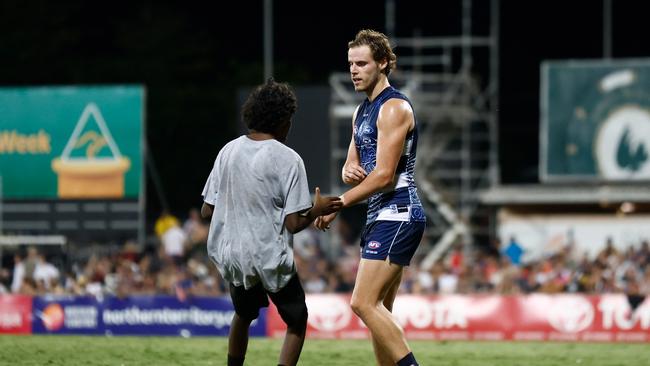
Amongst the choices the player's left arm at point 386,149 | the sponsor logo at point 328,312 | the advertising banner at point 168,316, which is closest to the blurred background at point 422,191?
the advertising banner at point 168,316

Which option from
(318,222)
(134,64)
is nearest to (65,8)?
(134,64)

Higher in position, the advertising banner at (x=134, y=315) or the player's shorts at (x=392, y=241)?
the player's shorts at (x=392, y=241)

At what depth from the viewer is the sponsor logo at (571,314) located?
21297mm

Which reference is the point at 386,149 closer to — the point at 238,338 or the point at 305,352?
the point at 238,338

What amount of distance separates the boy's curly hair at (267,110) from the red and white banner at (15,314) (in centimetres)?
1376

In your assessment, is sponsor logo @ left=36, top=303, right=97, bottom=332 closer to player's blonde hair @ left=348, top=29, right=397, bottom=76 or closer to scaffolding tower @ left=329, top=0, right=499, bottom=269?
scaffolding tower @ left=329, top=0, right=499, bottom=269

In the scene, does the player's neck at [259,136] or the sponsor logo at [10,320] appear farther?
the sponsor logo at [10,320]

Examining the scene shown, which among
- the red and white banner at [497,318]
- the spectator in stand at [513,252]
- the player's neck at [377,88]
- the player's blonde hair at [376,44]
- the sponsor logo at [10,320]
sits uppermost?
the player's blonde hair at [376,44]

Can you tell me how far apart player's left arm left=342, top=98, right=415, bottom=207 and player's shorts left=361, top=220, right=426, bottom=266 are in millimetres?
292

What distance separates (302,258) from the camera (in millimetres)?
25719

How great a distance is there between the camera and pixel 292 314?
10.2 m

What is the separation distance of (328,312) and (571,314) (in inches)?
142

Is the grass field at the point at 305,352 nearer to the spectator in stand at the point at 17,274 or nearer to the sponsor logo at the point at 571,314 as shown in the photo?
the sponsor logo at the point at 571,314

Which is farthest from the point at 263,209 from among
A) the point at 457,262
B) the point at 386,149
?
the point at 457,262
